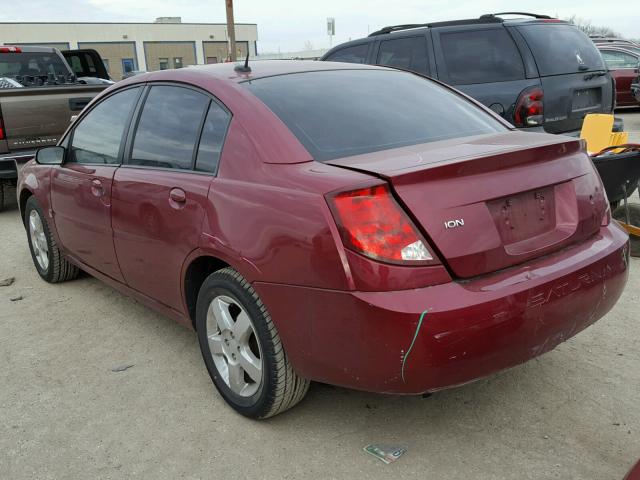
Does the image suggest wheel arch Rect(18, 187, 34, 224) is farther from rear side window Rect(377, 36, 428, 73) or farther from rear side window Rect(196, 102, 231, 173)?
rear side window Rect(377, 36, 428, 73)

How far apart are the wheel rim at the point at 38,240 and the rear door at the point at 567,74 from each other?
15.4 feet

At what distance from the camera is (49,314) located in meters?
4.43

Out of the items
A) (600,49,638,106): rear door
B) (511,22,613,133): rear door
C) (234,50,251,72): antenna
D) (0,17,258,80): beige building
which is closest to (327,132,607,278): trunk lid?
(234,50,251,72): antenna

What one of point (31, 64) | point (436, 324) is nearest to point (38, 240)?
point (436, 324)

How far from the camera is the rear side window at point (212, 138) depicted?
2.94 meters

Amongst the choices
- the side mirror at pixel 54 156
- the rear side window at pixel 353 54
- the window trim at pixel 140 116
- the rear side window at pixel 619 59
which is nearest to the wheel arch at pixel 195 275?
the window trim at pixel 140 116

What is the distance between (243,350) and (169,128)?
4.20ft

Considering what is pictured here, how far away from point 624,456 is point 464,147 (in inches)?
56.0

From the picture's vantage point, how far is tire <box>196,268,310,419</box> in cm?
267

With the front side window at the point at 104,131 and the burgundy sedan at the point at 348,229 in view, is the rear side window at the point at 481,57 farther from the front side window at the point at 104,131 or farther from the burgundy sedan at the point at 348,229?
the front side window at the point at 104,131

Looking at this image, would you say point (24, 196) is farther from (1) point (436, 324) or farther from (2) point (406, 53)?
(2) point (406, 53)

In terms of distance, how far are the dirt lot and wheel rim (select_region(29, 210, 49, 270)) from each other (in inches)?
51.5

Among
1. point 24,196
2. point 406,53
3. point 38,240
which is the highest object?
point 406,53

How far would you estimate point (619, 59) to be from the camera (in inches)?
615
